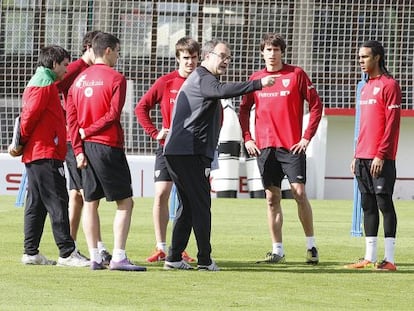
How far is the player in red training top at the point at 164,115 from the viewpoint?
12.1 metres

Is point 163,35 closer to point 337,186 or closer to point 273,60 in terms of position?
point 337,186

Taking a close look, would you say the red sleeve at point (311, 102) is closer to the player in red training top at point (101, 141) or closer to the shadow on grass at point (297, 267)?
the shadow on grass at point (297, 267)

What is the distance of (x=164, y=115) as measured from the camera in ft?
40.8

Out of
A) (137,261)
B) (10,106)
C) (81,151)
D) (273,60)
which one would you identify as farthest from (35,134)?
(10,106)

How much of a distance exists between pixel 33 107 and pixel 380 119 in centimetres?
297

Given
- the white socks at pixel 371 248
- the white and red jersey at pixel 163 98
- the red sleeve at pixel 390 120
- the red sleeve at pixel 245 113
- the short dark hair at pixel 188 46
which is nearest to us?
the red sleeve at pixel 390 120

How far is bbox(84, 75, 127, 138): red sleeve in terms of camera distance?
10.6m

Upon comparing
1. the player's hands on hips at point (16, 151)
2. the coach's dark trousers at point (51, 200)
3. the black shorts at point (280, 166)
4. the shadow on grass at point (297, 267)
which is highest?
the player's hands on hips at point (16, 151)

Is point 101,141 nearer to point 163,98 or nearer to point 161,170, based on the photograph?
point 161,170

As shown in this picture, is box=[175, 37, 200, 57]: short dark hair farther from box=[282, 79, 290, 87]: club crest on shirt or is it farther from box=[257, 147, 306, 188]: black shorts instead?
box=[257, 147, 306, 188]: black shorts

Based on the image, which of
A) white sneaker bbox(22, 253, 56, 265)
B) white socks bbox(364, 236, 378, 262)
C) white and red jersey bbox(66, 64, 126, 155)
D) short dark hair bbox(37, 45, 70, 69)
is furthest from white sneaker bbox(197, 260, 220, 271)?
short dark hair bbox(37, 45, 70, 69)

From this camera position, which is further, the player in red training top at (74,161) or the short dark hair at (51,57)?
the player in red training top at (74,161)

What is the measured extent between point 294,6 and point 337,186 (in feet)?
12.6

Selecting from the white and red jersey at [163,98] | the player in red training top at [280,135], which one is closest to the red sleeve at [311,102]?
the player in red training top at [280,135]
